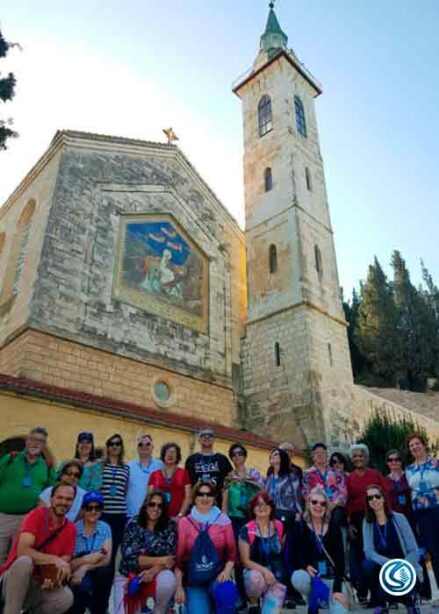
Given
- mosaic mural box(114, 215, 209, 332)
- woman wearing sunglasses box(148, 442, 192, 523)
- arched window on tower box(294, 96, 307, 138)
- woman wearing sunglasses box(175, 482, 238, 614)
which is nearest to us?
woman wearing sunglasses box(175, 482, 238, 614)

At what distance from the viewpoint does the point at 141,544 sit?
4.61m

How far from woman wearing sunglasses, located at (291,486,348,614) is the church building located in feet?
24.0

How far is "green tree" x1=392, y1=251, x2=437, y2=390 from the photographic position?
32188mm

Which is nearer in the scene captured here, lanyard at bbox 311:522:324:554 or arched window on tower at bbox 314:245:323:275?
lanyard at bbox 311:522:324:554

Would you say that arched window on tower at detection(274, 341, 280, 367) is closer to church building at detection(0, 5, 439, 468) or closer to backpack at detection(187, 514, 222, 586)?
church building at detection(0, 5, 439, 468)

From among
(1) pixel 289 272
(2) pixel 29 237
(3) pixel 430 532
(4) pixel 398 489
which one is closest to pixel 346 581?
(3) pixel 430 532

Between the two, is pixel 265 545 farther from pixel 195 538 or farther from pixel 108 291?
pixel 108 291

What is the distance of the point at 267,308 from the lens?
1902 cm

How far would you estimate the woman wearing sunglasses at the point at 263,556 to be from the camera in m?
4.48

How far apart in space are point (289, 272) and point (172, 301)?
4751mm

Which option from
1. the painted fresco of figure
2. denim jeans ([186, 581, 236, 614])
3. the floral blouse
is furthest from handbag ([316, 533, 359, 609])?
the painted fresco of figure

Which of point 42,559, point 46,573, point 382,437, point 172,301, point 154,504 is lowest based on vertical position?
point 46,573

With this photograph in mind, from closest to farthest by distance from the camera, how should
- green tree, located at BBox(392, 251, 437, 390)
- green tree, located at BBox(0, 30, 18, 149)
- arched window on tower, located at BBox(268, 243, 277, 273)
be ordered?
green tree, located at BBox(0, 30, 18, 149) → arched window on tower, located at BBox(268, 243, 277, 273) → green tree, located at BBox(392, 251, 437, 390)

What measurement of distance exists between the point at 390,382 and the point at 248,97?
65.2 feet
